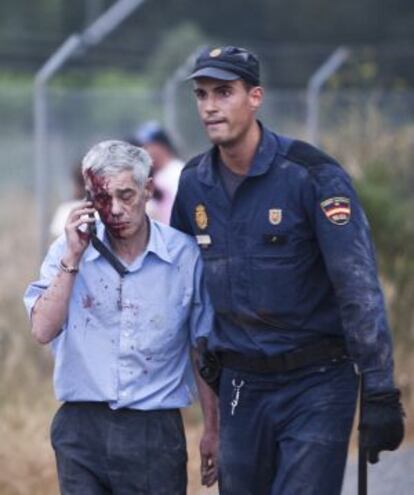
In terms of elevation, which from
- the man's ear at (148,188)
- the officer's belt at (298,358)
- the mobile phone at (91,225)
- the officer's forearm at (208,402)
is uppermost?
the man's ear at (148,188)

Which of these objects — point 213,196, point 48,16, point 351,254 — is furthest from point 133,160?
point 48,16

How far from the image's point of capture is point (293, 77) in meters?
22.8

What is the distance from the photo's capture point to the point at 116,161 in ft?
18.4

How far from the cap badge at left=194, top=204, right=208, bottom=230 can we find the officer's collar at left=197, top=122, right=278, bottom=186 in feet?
0.30

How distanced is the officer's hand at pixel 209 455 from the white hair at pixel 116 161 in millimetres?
1022

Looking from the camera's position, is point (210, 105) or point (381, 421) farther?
point (210, 105)

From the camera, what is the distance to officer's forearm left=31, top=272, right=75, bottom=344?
18.1 ft

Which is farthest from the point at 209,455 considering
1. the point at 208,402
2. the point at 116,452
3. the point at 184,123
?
the point at 184,123

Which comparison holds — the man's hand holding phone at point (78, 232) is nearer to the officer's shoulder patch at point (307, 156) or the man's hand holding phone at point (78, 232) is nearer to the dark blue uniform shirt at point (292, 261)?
the dark blue uniform shirt at point (292, 261)

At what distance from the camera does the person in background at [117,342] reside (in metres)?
5.61

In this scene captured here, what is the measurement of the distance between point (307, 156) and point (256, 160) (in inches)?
7.1

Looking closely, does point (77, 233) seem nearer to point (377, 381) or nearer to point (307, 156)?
point (307, 156)

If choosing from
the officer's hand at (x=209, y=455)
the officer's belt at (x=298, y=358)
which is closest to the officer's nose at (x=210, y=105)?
the officer's belt at (x=298, y=358)

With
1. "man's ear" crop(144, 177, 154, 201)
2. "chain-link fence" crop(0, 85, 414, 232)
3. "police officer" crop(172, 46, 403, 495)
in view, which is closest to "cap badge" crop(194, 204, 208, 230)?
"police officer" crop(172, 46, 403, 495)
